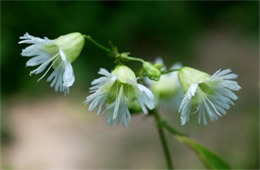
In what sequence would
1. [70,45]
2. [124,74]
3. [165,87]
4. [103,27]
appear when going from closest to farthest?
[124,74], [70,45], [165,87], [103,27]

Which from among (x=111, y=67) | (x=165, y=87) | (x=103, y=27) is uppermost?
(x=103, y=27)

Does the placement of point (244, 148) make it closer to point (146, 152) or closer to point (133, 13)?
point (146, 152)

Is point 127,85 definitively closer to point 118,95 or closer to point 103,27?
point 118,95

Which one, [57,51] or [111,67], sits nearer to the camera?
[57,51]

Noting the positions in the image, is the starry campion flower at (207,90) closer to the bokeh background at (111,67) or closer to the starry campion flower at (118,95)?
the starry campion flower at (118,95)

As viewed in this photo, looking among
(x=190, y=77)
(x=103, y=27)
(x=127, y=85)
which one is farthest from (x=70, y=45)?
(x=103, y=27)

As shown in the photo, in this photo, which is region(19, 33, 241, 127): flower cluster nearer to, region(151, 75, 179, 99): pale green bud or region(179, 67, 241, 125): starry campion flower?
region(179, 67, 241, 125): starry campion flower
